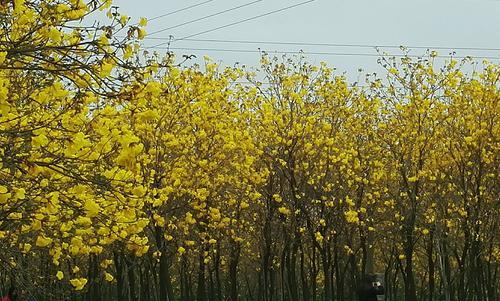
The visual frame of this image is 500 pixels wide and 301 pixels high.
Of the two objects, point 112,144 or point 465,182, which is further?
point 465,182

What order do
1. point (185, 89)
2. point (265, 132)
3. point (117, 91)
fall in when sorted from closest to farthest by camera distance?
point (117, 91) < point (185, 89) < point (265, 132)

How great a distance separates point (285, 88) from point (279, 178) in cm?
229

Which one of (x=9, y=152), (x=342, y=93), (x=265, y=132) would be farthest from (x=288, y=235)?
(x=9, y=152)

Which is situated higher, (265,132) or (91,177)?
(265,132)

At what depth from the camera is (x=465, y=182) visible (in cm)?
1953

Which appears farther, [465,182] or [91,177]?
[465,182]

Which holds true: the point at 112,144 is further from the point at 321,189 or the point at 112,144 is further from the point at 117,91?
the point at 321,189

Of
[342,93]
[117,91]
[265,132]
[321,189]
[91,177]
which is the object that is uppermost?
[342,93]

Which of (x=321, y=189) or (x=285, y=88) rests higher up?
(x=285, y=88)

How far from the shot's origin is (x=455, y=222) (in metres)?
19.9

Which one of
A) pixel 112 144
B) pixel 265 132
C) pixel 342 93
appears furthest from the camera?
pixel 342 93

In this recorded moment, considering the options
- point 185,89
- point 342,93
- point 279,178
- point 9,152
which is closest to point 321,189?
point 279,178

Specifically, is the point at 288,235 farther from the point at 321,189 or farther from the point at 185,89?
the point at 185,89

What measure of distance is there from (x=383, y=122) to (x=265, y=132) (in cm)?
383
